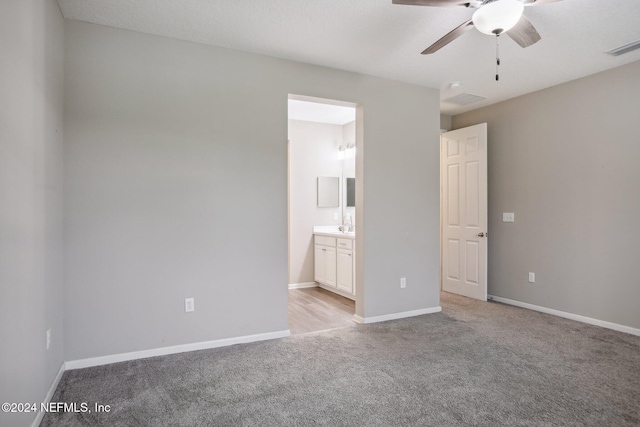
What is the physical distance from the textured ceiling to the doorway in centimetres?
162

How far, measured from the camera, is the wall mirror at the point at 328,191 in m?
5.85

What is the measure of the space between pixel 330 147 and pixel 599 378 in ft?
14.5

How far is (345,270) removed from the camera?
4770 millimetres

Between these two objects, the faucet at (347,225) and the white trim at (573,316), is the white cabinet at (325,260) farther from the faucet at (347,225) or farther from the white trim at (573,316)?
the white trim at (573,316)

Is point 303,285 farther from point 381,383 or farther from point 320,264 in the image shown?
point 381,383

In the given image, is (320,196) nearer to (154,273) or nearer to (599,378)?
(154,273)

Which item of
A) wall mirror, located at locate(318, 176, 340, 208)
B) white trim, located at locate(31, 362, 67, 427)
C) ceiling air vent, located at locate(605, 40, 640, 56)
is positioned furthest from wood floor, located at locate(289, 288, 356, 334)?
ceiling air vent, located at locate(605, 40, 640, 56)

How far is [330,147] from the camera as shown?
597cm

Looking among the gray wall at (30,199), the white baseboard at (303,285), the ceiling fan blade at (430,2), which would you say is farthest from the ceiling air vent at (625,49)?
the white baseboard at (303,285)

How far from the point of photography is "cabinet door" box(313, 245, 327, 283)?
536 cm

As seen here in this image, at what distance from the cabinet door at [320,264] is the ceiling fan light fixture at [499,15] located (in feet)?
12.1

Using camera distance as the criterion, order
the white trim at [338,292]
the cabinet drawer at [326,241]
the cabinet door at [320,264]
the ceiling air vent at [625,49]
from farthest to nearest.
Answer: the cabinet door at [320,264], the cabinet drawer at [326,241], the white trim at [338,292], the ceiling air vent at [625,49]

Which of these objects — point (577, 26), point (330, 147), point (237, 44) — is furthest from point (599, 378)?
point (330, 147)

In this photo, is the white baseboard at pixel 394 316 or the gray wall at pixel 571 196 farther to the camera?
the white baseboard at pixel 394 316
